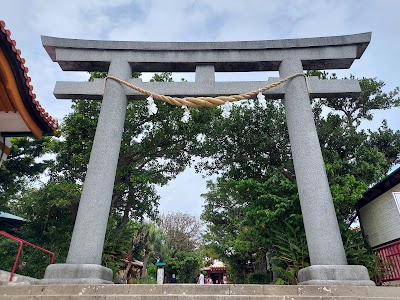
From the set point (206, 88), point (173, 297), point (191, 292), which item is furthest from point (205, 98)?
Result: point (173, 297)

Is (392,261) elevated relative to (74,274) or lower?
elevated

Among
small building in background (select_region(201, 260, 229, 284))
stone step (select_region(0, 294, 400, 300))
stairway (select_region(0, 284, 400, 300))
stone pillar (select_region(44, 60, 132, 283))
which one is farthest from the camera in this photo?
small building in background (select_region(201, 260, 229, 284))

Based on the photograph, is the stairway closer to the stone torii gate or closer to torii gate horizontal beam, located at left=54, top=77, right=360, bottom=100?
the stone torii gate

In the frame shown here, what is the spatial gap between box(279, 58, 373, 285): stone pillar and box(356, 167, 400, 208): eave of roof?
7.37 feet

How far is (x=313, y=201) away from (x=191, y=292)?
2.97 metres

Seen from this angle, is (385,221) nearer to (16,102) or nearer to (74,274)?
(74,274)

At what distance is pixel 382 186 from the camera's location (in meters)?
7.34

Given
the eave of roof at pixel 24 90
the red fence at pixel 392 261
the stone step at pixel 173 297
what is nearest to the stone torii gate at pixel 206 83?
the eave of roof at pixel 24 90

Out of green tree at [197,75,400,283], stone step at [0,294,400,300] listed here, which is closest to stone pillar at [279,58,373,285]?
stone step at [0,294,400,300]

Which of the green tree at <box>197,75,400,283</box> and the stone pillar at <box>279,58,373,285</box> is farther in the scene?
the green tree at <box>197,75,400,283</box>

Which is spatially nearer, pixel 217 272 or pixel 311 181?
pixel 311 181

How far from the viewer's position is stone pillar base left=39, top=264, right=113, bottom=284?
476 centimetres

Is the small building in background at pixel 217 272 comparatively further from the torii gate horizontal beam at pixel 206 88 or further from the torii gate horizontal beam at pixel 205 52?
the torii gate horizontal beam at pixel 205 52

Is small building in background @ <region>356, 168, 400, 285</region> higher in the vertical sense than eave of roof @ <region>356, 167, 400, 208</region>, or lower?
lower
